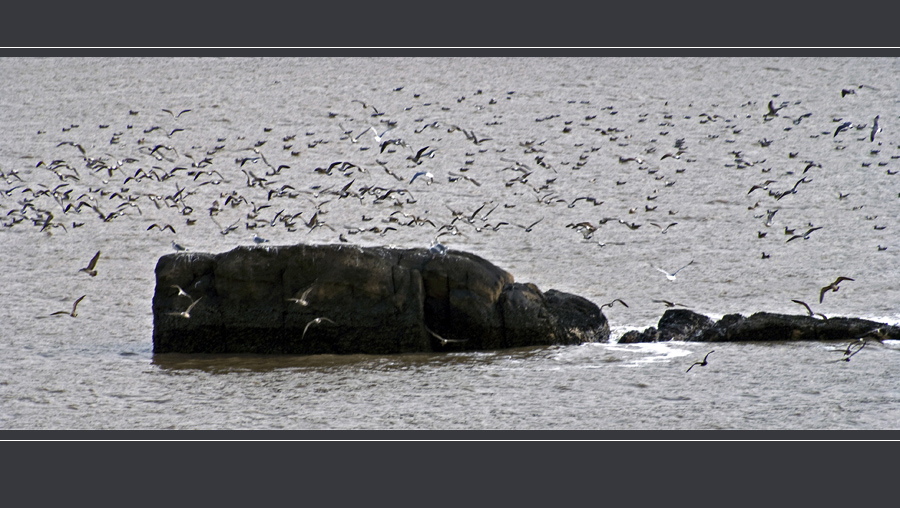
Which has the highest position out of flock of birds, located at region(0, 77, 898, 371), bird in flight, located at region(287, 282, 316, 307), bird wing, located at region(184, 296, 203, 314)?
flock of birds, located at region(0, 77, 898, 371)

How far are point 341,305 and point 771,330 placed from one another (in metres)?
4.94

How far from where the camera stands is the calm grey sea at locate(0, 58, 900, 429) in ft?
32.6

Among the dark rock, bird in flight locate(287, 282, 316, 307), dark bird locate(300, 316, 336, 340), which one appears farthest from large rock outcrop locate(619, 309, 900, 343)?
bird in flight locate(287, 282, 316, 307)

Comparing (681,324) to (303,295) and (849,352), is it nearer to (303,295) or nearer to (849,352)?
(849,352)

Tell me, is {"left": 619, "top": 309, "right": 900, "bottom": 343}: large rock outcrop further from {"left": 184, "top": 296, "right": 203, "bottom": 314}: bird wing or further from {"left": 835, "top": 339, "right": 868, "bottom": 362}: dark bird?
{"left": 184, "top": 296, "right": 203, "bottom": 314}: bird wing

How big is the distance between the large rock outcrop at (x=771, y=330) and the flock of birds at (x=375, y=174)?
587 cm

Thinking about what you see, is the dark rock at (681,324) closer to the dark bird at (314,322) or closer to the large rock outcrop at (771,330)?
the large rock outcrop at (771,330)

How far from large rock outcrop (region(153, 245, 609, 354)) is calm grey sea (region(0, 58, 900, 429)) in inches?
14.8

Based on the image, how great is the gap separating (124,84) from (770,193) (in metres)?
14.3

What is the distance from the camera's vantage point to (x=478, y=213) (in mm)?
20234

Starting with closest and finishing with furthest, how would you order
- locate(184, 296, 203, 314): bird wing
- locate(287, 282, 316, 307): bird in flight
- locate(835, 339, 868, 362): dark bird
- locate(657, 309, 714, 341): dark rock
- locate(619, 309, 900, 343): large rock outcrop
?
locate(835, 339, 868, 362): dark bird → locate(287, 282, 316, 307): bird in flight → locate(184, 296, 203, 314): bird wing → locate(619, 309, 900, 343): large rock outcrop → locate(657, 309, 714, 341): dark rock

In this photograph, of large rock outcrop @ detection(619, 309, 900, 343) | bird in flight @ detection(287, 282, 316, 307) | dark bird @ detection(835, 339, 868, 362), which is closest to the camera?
dark bird @ detection(835, 339, 868, 362)

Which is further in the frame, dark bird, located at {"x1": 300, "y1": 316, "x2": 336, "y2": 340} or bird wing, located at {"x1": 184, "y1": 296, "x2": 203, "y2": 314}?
bird wing, located at {"x1": 184, "y1": 296, "x2": 203, "y2": 314}

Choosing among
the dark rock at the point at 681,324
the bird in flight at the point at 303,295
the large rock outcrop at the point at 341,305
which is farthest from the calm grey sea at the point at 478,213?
the bird in flight at the point at 303,295
